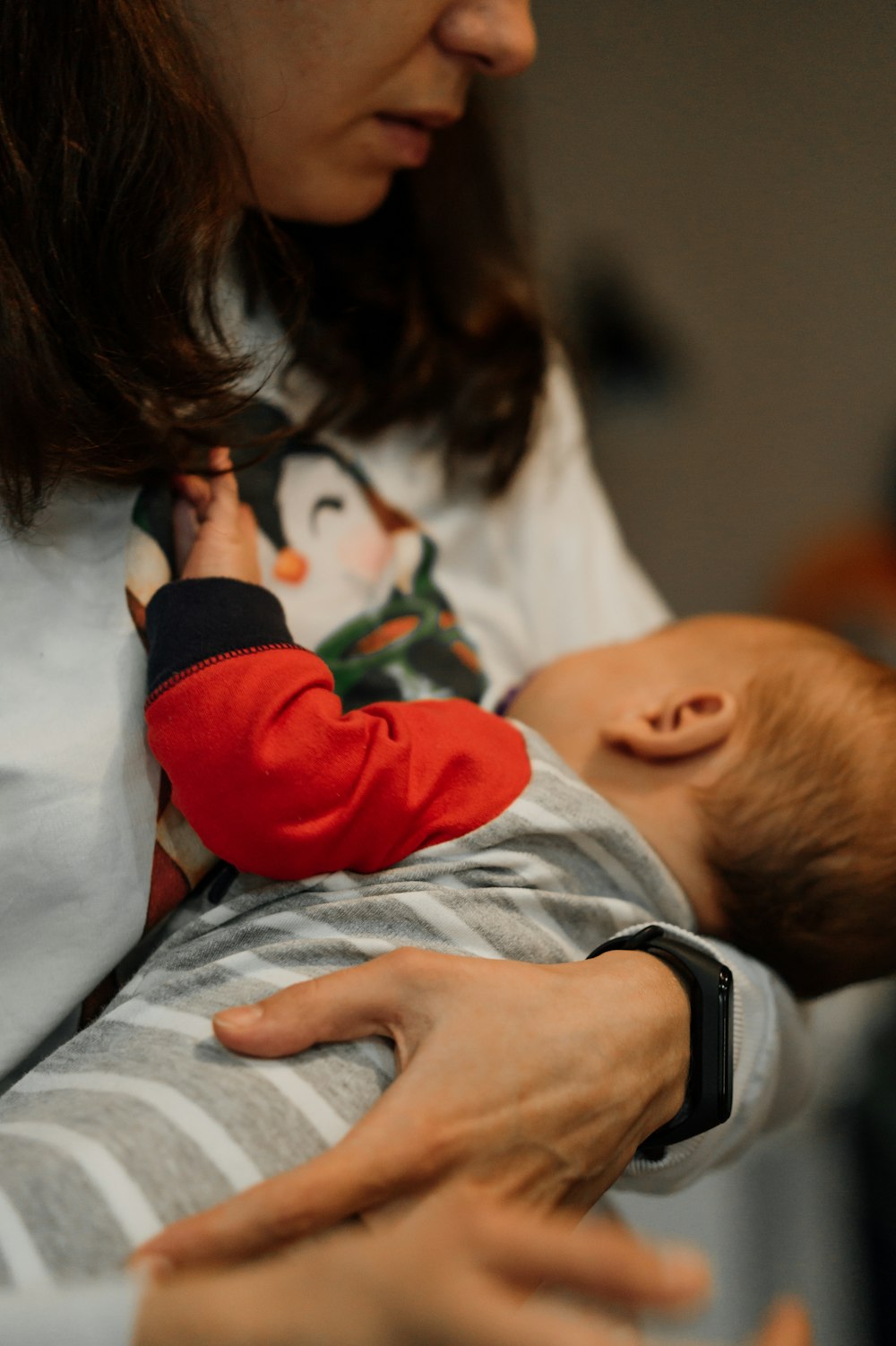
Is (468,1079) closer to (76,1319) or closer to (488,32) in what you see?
(76,1319)

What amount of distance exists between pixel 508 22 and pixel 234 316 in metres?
0.30

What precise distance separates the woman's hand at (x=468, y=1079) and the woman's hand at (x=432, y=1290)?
0.04 meters

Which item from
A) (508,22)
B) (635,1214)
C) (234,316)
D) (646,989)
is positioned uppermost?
(508,22)

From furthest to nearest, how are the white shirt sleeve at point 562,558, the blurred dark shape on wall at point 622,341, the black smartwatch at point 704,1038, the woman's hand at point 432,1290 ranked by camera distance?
the blurred dark shape on wall at point 622,341 < the white shirt sleeve at point 562,558 < the black smartwatch at point 704,1038 < the woman's hand at point 432,1290

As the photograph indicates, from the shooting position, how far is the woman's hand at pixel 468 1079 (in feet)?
1.67

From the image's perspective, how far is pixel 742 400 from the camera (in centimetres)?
226

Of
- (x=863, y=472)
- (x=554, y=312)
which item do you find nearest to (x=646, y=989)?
(x=554, y=312)

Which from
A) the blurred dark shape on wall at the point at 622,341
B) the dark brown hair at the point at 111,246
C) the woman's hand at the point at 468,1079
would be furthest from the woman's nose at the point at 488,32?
the blurred dark shape on wall at the point at 622,341

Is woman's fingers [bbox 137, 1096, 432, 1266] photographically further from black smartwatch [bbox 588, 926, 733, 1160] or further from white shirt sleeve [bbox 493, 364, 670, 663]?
white shirt sleeve [bbox 493, 364, 670, 663]

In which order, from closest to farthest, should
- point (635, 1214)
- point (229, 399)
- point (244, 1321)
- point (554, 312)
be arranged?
point (244, 1321)
point (229, 399)
point (554, 312)
point (635, 1214)

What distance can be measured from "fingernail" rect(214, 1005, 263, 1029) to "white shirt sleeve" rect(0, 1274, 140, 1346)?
0.45 feet

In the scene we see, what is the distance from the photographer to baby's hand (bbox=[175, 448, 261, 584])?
741 millimetres

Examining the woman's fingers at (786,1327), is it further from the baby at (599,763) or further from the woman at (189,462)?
the baby at (599,763)

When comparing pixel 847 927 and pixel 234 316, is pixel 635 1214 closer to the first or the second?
pixel 847 927
